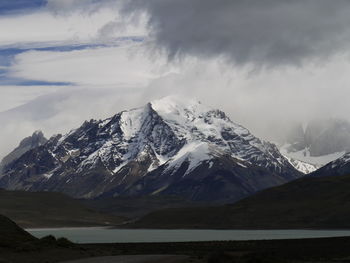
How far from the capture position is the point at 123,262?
88062 millimetres

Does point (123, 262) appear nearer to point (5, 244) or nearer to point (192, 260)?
point (192, 260)

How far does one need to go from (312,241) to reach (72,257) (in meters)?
72.5

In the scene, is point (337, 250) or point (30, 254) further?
point (337, 250)

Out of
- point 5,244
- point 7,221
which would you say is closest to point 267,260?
point 5,244

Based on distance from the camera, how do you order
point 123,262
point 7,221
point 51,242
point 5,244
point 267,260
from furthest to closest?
point 7,221 → point 51,242 → point 5,244 → point 123,262 → point 267,260

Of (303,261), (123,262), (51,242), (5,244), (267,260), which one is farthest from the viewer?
(51,242)

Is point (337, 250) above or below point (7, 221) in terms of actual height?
below

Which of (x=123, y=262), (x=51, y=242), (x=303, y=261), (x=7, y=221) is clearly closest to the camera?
(x=123, y=262)

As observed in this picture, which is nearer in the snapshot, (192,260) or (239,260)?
(239,260)

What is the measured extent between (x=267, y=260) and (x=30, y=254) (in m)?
35.0

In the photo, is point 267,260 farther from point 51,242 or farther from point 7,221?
point 7,221

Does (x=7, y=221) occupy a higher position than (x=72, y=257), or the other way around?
(x=7, y=221)

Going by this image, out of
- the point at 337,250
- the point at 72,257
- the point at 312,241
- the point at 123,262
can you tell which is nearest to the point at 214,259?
the point at 123,262

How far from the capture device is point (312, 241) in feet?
511
